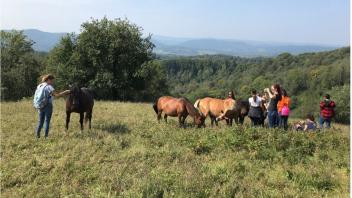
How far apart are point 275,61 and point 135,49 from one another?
446 feet

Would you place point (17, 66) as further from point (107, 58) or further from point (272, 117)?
point (272, 117)

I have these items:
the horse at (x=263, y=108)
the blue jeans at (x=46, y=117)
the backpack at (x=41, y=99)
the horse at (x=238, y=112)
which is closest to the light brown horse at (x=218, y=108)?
the horse at (x=238, y=112)

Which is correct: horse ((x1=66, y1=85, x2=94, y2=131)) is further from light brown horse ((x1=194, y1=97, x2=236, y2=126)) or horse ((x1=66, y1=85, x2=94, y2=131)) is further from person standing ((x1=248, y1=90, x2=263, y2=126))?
person standing ((x1=248, y1=90, x2=263, y2=126))

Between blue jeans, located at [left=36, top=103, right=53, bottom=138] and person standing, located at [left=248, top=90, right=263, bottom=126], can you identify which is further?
person standing, located at [left=248, top=90, right=263, bottom=126]

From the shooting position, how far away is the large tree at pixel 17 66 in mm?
50562

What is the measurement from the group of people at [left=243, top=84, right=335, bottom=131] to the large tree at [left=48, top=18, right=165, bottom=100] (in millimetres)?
23242

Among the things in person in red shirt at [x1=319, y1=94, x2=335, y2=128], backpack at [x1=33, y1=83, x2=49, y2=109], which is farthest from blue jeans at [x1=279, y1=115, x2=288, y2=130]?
backpack at [x1=33, y1=83, x2=49, y2=109]

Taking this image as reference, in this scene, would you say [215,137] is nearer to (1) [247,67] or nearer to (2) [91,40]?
(2) [91,40]

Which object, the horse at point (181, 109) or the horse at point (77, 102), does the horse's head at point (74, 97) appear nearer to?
the horse at point (77, 102)

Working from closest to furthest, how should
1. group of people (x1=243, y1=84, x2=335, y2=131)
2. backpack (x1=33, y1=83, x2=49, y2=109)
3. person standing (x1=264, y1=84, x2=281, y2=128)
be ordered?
backpack (x1=33, y1=83, x2=49, y2=109), person standing (x1=264, y1=84, x2=281, y2=128), group of people (x1=243, y1=84, x2=335, y2=131)

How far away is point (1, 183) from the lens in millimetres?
7516

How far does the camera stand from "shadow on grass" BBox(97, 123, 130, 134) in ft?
43.3

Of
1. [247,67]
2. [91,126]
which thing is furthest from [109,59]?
[247,67]

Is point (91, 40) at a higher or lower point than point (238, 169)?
higher
